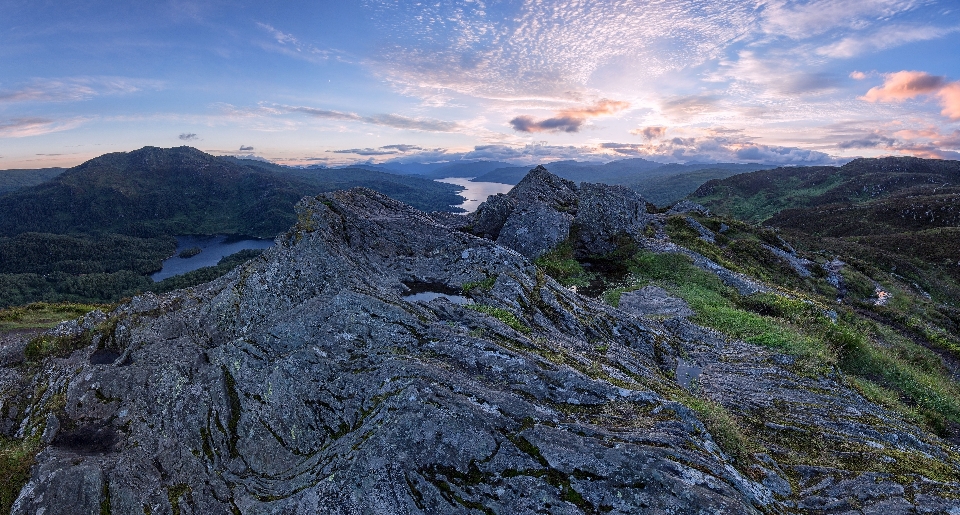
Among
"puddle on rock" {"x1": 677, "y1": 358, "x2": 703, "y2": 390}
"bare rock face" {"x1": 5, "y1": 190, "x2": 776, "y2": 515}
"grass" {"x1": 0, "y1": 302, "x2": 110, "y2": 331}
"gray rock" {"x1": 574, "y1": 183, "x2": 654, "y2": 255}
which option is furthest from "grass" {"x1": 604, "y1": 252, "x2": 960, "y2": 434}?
"grass" {"x1": 0, "y1": 302, "x2": 110, "y2": 331}

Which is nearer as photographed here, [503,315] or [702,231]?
[503,315]

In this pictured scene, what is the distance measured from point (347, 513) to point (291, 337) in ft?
27.3

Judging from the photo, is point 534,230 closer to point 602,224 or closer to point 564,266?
point 564,266

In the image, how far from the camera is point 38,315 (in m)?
52.5

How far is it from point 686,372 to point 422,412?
14.8 m

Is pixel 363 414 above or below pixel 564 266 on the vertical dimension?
above

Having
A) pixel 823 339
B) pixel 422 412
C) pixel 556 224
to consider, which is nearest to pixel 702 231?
pixel 556 224

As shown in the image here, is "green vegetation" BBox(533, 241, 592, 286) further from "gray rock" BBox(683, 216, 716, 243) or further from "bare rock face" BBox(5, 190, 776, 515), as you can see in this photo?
"gray rock" BBox(683, 216, 716, 243)

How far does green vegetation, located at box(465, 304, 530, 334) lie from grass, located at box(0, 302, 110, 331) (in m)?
51.4

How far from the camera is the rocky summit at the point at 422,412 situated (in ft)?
33.9

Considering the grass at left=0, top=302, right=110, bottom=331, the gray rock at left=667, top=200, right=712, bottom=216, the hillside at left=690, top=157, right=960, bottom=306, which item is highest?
the gray rock at left=667, top=200, right=712, bottom=216

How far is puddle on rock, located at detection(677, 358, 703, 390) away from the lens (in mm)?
18922

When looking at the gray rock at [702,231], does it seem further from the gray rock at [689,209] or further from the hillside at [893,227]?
the gray rock at [689,209]

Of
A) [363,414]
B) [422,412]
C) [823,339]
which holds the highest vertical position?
[422,412]
